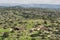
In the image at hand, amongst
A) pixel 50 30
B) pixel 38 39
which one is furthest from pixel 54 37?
pixel 50 30

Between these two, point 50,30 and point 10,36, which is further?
point 50,30

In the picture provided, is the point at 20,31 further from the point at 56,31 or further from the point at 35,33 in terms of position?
the point at 56,31

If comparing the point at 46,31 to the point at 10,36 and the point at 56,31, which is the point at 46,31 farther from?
the point at 10,36

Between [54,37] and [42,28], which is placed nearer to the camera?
[54,37]

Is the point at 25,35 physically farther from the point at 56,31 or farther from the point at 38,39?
the point at 56,31

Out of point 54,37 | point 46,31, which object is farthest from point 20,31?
point 54,37

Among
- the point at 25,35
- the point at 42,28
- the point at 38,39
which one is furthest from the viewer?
the point at 42,28

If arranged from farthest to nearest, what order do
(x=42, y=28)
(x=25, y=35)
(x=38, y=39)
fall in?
(x=42, y=28)
(x=25, y=35)
(x=38, y=39)

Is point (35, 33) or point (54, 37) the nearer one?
point (54, 37)
